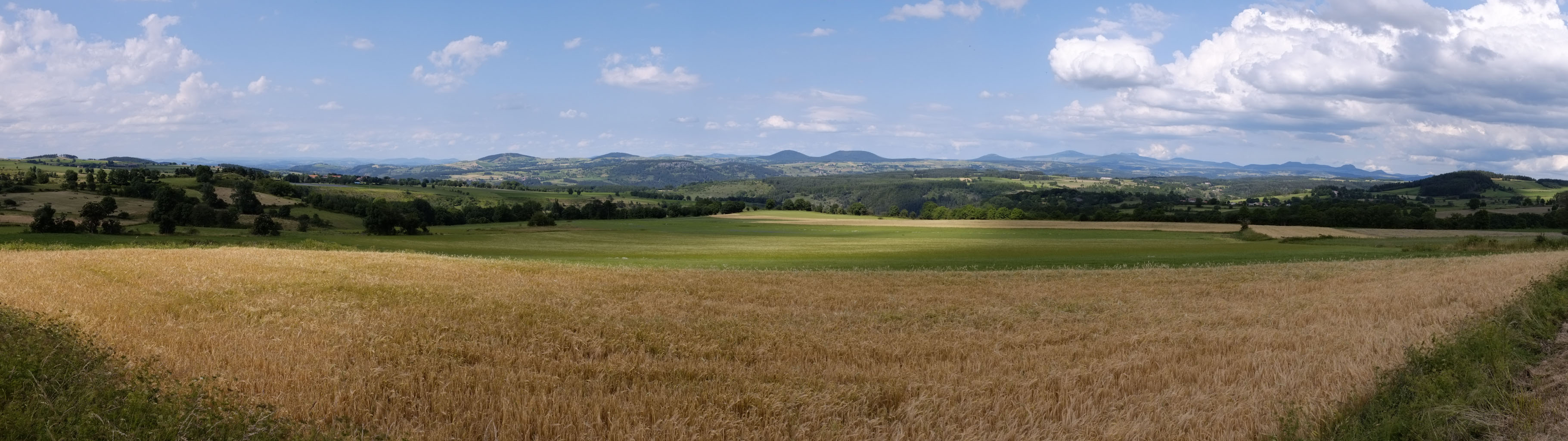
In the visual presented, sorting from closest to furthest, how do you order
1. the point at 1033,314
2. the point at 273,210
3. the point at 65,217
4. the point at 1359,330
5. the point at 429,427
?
1. the point at 429,427
2. the point at 1359,330
3. the point at 1033,314
4. the point at 65,217
5. the point at 273,210

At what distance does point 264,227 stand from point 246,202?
114 feet

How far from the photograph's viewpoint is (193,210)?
196 ft

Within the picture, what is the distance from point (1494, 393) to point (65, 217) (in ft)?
203

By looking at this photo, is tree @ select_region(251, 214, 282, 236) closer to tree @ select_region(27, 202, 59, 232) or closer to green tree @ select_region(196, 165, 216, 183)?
tree @ select_region(27, 202, 59, 232)

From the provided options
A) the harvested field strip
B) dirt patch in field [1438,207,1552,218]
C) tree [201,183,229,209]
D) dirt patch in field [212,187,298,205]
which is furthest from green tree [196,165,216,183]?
dirt patch in field [1438,207,1552,218]

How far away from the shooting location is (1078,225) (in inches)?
3802

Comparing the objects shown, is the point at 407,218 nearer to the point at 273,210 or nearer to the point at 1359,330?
the point at 273,210

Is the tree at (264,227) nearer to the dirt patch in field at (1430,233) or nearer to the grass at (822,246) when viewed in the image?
the grass at (822,246)

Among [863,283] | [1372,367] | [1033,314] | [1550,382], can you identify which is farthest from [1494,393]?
[863,283]

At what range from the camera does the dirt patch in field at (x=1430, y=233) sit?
2574 inches

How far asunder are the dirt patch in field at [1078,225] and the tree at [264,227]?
67988 mm

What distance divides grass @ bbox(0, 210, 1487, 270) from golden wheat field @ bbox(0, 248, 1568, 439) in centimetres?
1872

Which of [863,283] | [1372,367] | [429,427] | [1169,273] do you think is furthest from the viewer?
[1169,273]

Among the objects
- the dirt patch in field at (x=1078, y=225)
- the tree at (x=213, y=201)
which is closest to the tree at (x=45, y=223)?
the tree at (x=213, y=201)
